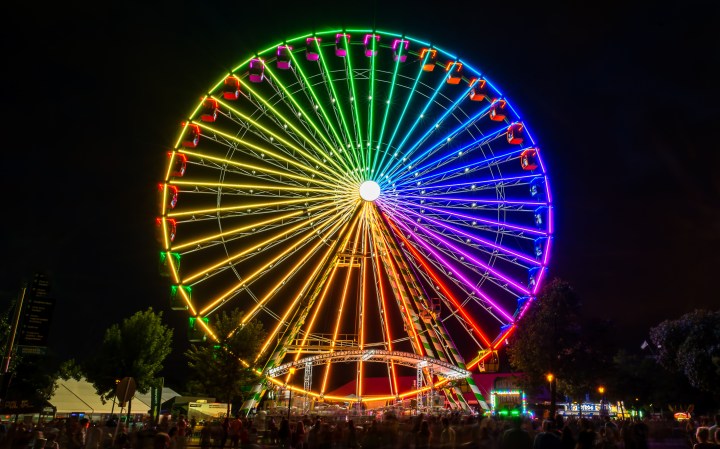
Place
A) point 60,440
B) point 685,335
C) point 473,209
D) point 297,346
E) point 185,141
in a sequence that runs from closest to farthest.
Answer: point 60,440
point 185,141
point 473,209
point 297,346
point 685,335

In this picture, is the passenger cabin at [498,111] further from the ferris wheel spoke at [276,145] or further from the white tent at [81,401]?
the white tent at [81,401]

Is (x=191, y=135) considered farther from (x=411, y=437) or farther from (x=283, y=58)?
(x=411, y=437)

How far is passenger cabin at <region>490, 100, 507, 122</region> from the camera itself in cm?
2920

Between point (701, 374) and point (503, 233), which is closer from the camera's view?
point (503, 233)

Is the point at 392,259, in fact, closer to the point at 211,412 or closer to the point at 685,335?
the point at 211,412

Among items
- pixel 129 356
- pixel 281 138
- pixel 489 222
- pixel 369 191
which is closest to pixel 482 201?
pixel 489 222

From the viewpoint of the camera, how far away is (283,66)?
28.1 metres

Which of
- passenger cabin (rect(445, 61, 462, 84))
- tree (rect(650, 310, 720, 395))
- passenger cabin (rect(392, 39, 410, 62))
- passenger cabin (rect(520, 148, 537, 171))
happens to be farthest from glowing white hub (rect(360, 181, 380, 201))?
tree (rect(650, 310, 720, 395))

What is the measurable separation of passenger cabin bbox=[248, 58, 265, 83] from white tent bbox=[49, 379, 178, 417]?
104 ft

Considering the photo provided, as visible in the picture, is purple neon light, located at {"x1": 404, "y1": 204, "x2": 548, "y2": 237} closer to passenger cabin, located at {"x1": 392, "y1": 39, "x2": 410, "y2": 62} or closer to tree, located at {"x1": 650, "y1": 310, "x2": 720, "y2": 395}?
passenger cabin, located at {"x1": 392, "y1": 39, "x2": 410, "y2": 62}

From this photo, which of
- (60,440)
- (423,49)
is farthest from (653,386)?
(60,440)

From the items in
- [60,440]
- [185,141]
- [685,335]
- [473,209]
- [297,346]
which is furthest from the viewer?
[685,335]

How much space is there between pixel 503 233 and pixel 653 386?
1339 inches

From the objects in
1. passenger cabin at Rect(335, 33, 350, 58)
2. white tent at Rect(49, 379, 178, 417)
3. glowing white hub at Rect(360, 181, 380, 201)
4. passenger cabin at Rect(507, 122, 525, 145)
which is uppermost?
passenger cabin at Rect(335, 33, 350, 58)
